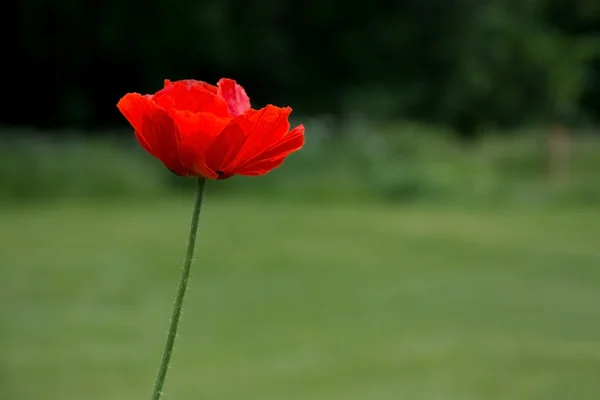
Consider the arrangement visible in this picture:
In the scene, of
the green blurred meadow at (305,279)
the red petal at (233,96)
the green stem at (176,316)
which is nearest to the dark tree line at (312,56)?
the green blurred meadow at (305,279)

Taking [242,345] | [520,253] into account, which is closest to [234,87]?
[242,345]

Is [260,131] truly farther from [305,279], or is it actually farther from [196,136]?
[305,279]

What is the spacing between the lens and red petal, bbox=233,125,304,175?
A: 0.55 meters

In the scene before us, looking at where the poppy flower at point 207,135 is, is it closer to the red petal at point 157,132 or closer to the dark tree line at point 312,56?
the red petal at point 157,132

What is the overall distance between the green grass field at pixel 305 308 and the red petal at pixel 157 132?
2.39m

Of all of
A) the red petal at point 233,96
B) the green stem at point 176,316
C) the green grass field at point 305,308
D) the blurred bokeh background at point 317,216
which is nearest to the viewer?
the green stem at point 176,316

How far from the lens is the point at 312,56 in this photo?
14.1 m

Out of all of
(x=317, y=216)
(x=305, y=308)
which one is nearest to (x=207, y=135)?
(x=305, y=308)

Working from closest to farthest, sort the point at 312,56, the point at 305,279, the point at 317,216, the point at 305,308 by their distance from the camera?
the point at 305,308 < the point at 305,279 < the point at 317,216 < the point at 312,56

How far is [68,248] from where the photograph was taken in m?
5.52

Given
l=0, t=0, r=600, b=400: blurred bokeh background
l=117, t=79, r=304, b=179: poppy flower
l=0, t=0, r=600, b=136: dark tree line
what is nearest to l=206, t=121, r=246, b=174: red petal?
l=117, t=79, r=304, b=179: poppy flower

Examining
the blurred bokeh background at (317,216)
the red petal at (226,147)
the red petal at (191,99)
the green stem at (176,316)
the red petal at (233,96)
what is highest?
the blurred bokeh background at (317,216)

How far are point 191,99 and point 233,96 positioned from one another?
44mm

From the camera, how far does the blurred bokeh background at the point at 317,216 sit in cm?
326
